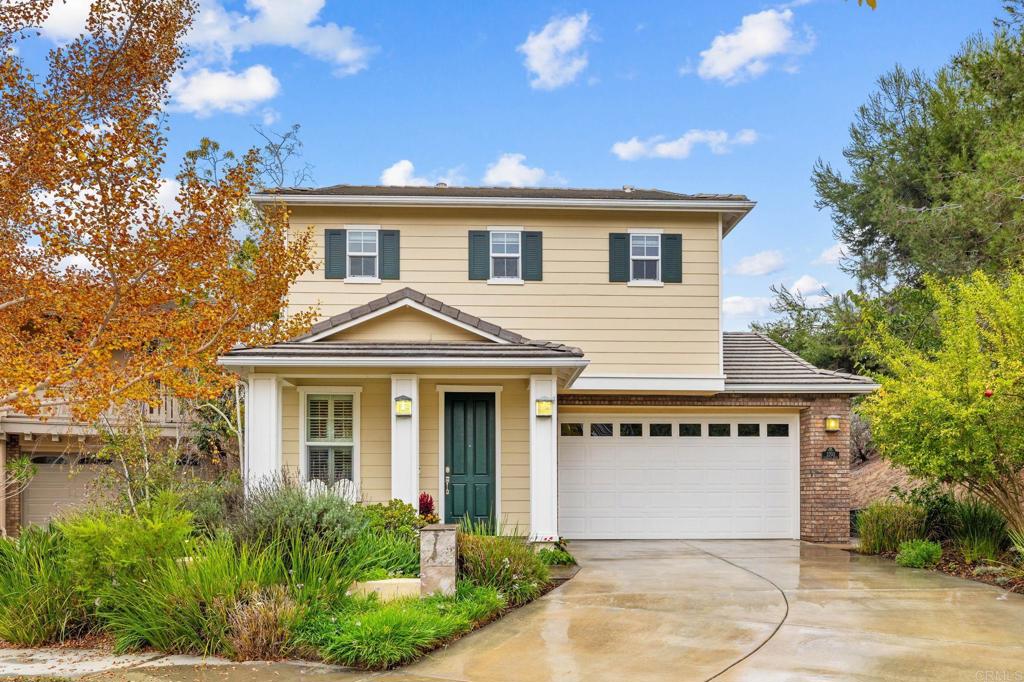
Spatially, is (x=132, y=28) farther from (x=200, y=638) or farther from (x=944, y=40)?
(x=944, y=40)

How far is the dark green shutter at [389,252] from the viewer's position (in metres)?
15.5

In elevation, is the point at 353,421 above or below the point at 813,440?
above

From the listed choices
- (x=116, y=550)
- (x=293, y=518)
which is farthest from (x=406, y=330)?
(x=116, y=550)

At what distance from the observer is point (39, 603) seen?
7848 millimetres

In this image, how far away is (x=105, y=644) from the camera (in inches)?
304

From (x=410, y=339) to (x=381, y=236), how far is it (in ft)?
9.85

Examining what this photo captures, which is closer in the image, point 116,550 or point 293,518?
point 116,550

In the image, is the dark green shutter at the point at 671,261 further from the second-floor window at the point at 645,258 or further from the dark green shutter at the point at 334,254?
the dark green shutter at the point at 334,254

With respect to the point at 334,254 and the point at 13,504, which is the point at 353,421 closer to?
the point at 334,254

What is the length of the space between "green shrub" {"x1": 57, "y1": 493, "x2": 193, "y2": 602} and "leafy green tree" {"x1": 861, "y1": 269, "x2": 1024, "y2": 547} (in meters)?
9.08

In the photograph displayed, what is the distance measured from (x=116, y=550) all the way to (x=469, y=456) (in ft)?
21.3

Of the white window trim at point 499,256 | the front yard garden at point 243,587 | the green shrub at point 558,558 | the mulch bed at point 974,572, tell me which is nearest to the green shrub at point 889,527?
the mulch bed at point 974,572

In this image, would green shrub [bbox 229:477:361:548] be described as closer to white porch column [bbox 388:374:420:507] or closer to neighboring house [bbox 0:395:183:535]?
white porch column [bbox 388:374:420:507]

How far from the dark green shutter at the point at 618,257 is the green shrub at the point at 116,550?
944 centimetres
